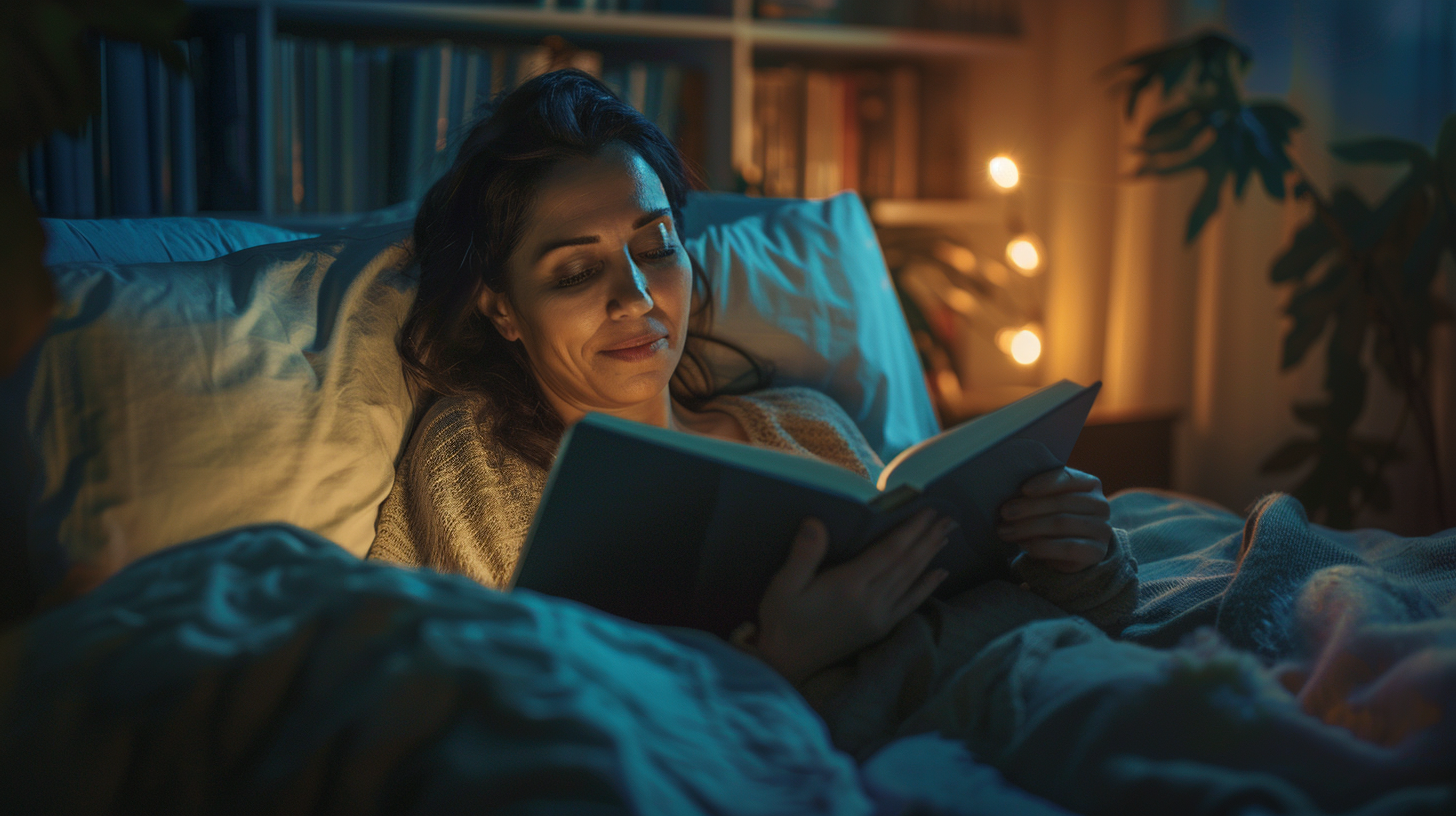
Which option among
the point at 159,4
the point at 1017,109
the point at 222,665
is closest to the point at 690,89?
the point at 1017,109

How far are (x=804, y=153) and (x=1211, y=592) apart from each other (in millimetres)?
1561

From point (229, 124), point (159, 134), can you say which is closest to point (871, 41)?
point (229, 124)

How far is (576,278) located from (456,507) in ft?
0.87

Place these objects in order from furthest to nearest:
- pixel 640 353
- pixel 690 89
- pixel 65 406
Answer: pixel 690 89 < pixel 640 353 < pixel 65 406

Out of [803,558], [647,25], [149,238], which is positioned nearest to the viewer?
[803,558]

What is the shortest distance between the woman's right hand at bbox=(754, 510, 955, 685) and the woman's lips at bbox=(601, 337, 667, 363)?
13.6 inches

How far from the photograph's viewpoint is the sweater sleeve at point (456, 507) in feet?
2.95

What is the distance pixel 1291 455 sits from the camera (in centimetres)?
173

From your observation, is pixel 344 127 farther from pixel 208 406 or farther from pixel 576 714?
pixel 576 714

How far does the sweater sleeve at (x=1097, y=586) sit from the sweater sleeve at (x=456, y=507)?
0.49 metres

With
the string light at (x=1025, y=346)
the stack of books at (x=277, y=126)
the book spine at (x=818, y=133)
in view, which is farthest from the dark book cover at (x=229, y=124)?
the string light at (x=1025, y=346)

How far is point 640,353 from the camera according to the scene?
3.31ft

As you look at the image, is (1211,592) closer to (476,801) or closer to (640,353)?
(640,353)

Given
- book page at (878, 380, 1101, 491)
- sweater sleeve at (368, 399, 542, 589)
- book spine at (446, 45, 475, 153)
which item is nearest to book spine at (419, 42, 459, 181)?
book spine at (446, 45, 475, 153)
